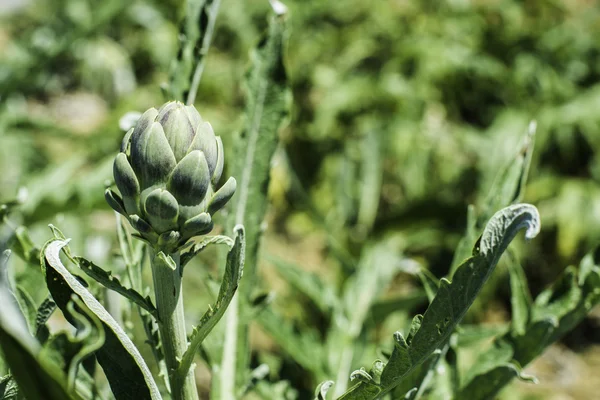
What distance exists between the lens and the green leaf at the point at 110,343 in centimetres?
30

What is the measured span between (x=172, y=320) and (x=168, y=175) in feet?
0.27

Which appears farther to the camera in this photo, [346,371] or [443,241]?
[443,241]

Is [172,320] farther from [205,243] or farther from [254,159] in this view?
[254,159]

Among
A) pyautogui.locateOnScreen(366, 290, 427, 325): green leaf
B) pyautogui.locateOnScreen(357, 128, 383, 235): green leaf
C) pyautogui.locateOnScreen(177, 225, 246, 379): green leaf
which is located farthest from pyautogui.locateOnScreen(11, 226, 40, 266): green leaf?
pyautogui.locateOnScreen(357, 128, 383, 235): green leaf

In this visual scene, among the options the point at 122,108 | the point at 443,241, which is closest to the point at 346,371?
the point at 443,241

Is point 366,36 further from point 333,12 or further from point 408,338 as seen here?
point 408,338

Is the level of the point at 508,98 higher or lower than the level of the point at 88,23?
lower

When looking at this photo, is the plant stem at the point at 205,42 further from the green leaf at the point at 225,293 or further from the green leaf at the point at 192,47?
the green leaf at the point at 225,293

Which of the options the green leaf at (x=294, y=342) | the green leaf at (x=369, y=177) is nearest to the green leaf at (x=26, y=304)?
the green leaf at (x=294, y=342)

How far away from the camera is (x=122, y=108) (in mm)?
2350

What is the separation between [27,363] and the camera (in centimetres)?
24

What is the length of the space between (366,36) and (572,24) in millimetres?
892

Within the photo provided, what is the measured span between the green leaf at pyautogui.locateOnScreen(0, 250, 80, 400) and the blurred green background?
0.81 meters

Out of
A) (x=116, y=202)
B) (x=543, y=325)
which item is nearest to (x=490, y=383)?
(x=543, y=325)
